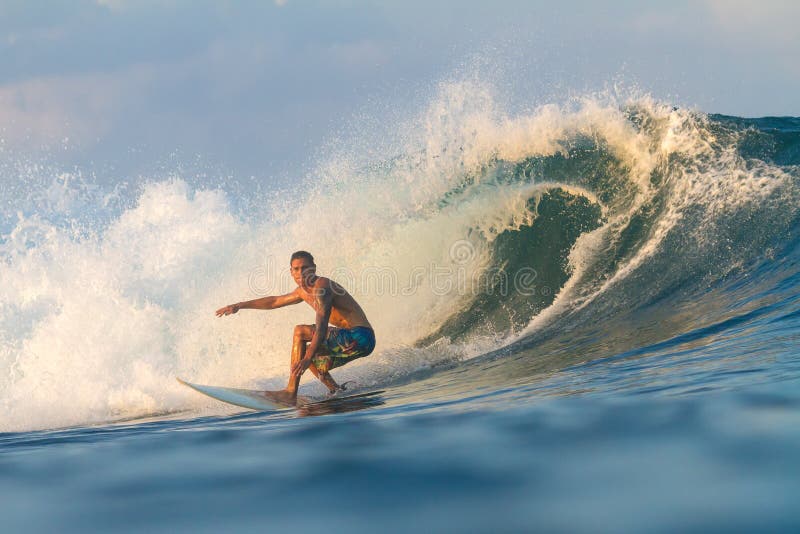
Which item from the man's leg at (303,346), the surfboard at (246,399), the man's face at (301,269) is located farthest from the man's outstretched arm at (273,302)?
the surfboard at (246,399)

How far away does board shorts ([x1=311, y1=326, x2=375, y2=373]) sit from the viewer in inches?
264

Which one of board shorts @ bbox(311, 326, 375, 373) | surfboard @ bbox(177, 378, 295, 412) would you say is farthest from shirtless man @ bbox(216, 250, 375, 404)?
surfboard @ bbox(177, 378, 295, 412)

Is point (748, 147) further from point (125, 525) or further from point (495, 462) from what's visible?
point (125, 525)

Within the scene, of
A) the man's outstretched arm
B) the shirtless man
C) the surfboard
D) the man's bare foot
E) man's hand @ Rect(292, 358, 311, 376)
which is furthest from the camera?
the man's outstretched arm

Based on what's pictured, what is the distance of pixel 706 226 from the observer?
915 cm

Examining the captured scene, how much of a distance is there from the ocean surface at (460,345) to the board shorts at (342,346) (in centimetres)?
35

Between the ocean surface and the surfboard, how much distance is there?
0.17 m

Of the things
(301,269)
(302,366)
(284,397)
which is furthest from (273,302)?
(284,397)

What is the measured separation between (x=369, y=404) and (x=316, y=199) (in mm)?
6545

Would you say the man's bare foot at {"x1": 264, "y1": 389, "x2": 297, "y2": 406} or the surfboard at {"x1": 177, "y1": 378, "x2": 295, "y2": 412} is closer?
the surfboard at {"x1": 177, "y1": 378, "x2": 295, "y2": 412}

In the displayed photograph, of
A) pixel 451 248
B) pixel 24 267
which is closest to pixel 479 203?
pixel 451 248

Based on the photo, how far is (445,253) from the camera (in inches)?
415

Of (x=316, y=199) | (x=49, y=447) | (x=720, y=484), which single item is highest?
(x=316, y=199)

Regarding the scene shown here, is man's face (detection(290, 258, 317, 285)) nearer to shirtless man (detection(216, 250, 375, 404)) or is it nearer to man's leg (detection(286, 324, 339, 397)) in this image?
shirtless man (detection(216, 250, 375, 404))
